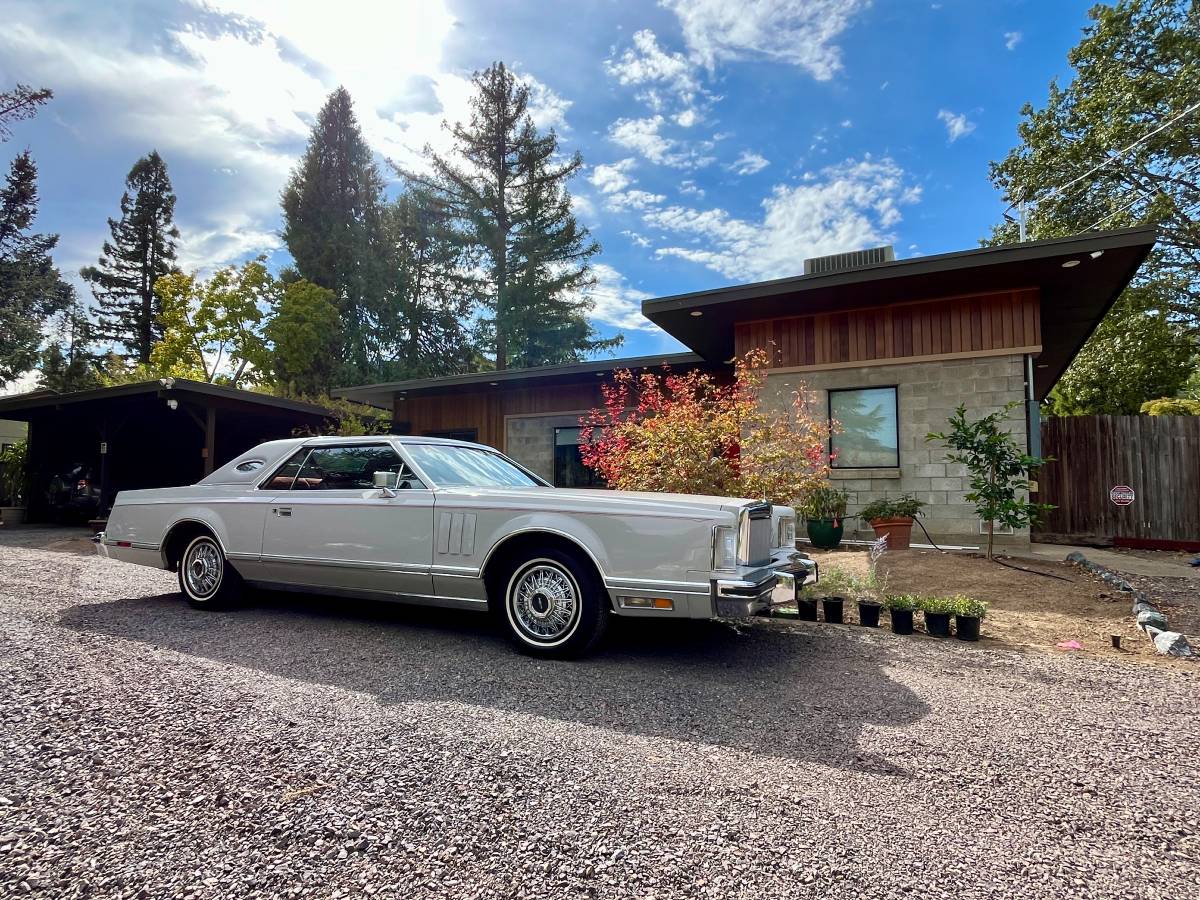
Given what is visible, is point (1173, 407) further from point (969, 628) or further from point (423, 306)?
point (423, 306)

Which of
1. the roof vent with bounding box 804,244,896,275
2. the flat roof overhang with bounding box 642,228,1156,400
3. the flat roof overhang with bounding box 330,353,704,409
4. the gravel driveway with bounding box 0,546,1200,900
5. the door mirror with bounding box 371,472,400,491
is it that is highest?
the roof vent with bounding box 804,244,896,275

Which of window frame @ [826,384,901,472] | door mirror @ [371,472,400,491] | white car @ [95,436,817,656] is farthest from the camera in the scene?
window frame @ [826,384,901,472]

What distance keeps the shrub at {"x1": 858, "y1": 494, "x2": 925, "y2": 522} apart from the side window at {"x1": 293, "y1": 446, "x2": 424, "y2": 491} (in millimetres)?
6554

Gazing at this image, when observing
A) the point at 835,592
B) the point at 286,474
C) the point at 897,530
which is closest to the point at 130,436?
the point at 286,474

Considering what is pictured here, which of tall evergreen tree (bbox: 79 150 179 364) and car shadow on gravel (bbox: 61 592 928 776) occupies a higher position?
tall evergreen tree (bbox: 79 150 179 364)

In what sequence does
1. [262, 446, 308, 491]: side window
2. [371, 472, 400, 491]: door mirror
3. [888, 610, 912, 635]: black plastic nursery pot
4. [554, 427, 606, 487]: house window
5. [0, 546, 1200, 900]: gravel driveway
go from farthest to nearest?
[554, 427, 606, 487]: house window < [262, 446, 308, 491]: side window < [888, 610, 912, 635]: black plastic nursery pot < [371, 472, 400, 491]: door mirror < [0, 546, 1200, 900]: gravel driveway

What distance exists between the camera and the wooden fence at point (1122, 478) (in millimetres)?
10258

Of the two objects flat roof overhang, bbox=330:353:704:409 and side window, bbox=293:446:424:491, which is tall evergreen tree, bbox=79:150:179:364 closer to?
flat roof overhang, bbox=330:353:704:409

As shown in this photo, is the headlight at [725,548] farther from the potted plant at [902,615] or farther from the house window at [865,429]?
the house window at [865,429]

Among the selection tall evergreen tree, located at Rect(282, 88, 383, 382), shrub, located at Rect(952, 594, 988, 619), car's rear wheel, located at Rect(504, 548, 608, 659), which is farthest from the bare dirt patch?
tall evergreen tree, located at Rect(282, 88, 383, 382)

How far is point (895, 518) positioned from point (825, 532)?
0.92 metres

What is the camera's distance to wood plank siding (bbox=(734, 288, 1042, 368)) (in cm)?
859

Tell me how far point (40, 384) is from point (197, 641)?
3391 centimetres

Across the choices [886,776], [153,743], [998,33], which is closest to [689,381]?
[886,776]
